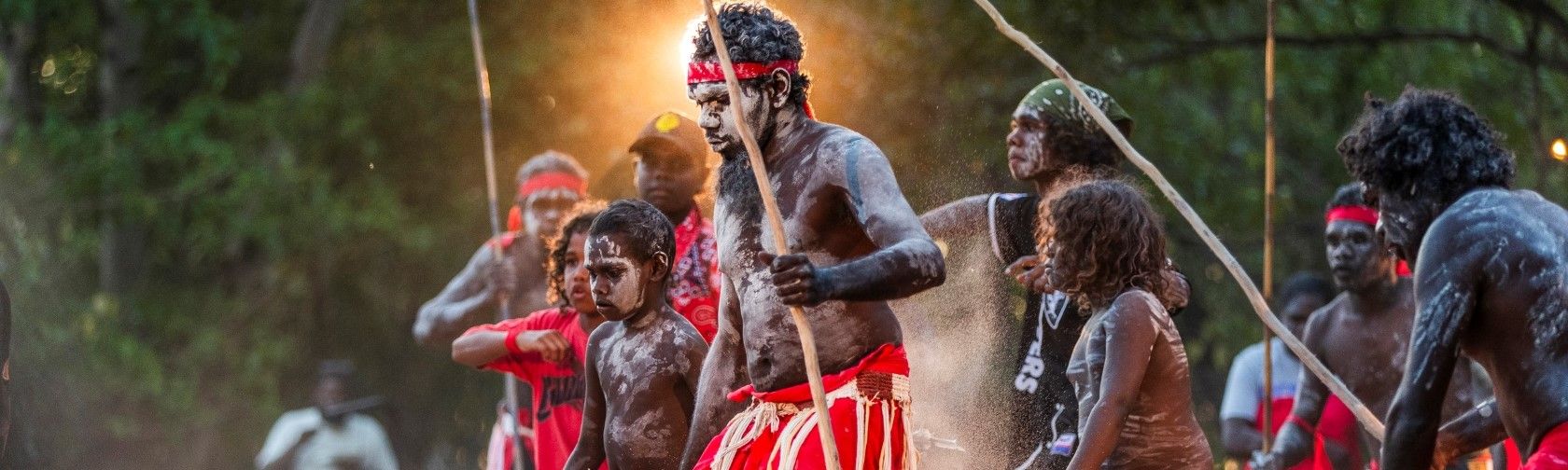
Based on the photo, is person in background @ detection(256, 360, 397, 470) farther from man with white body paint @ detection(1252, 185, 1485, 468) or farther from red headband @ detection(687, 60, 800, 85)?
red headband @ detection(687, 60, 800, 85)

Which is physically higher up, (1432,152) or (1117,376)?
(1432,152)

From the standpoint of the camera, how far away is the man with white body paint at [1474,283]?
13.7ft

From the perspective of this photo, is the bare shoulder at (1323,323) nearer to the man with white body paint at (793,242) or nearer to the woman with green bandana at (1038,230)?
the woman with green bandana at (1038,230)

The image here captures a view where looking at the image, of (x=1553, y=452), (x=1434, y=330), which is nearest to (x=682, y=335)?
(x=1434, y=330)

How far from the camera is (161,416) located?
18.5 metres

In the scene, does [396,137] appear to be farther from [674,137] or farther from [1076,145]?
[1076,145]

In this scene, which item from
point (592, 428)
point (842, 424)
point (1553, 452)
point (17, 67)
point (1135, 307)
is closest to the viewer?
point (1553, 452)

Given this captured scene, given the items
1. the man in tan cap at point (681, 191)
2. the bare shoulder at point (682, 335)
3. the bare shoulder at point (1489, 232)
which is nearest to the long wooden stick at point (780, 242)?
the bare shoulder at point (1489, 232)

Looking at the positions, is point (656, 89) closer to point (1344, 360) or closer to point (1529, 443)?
point (1344, 360)

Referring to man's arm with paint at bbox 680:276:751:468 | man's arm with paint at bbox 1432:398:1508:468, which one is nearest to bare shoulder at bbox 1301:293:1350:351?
man's arm with paint at bbox 1432:398:1508:468

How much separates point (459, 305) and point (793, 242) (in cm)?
429

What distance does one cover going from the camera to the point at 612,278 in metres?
5.69

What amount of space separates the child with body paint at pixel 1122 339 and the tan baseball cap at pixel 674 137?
1949mm

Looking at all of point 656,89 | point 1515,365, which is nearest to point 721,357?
point 1515,365
